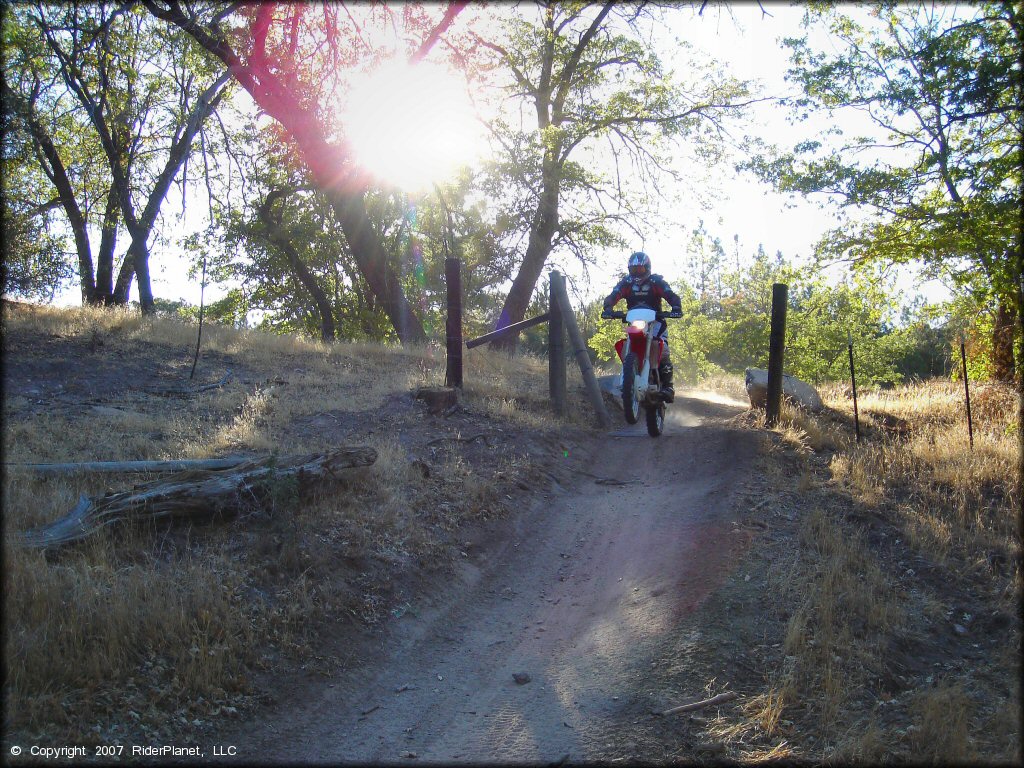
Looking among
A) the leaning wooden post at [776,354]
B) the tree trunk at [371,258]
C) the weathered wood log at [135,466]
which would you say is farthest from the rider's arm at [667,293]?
the tree trunk at [371,258]

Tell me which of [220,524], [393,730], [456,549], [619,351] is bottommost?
[393,730]

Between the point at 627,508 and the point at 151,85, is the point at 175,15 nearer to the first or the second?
the point at 151,85

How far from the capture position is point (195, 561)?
5488 millimetres

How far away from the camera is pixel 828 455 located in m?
9.90

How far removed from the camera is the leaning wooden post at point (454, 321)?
1158 centimetres

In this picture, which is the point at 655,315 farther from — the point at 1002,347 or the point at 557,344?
the point at 1002,347

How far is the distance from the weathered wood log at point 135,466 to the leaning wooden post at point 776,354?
745cm

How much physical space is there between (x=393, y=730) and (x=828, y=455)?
24.4ft

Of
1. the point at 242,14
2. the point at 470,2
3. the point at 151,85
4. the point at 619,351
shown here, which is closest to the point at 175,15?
the point at 242,14

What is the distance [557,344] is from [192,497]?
735cm

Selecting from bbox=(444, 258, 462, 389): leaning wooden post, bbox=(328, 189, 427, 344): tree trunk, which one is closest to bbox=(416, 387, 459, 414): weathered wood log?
bbox=(444, 258, 462, 389): leaning wooden post

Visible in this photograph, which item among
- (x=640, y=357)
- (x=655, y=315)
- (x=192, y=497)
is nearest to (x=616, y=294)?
(x=655, y=315)

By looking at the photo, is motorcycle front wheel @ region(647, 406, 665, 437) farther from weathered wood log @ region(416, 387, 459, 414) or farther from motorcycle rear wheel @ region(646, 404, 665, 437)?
weathered wood log @ region(416, 387, 459, 414)

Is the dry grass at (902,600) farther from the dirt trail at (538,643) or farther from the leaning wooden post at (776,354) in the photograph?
the dirt trail at (538,643)
